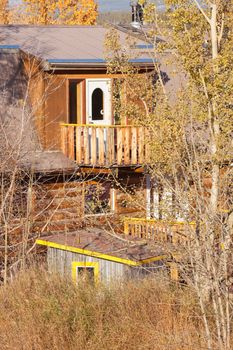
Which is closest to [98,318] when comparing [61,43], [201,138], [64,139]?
[201,138]

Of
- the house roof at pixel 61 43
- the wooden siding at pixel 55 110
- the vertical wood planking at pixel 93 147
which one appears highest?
the house roof at pixel 61 43

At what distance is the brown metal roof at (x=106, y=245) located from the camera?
49.2 ft

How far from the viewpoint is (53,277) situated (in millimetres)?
11984

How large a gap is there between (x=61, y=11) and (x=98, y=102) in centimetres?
2818

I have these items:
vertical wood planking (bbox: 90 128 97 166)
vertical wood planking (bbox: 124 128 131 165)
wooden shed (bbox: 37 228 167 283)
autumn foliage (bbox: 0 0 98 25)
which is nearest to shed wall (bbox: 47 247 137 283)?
wooden shed (bbox: 37 228 167 283)

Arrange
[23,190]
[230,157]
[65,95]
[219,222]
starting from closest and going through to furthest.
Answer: [219,222]
[230,157]
[23,190]
[65,95]

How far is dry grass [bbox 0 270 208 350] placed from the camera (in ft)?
32.1

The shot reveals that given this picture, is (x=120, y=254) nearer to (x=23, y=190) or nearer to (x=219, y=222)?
(x=23, y=190)

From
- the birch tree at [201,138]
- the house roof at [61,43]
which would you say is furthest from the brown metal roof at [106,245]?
the house roof at [61,43]

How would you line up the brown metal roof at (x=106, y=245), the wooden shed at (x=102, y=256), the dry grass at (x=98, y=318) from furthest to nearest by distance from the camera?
the brown metal roof at (x=106, y=245)
the wooden shed at (x=102, y=256)
the dry grass at (x=98, y=318)

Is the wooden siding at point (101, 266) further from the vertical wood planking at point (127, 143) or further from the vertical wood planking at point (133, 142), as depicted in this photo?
the vertical wood planking at point (133, 142)

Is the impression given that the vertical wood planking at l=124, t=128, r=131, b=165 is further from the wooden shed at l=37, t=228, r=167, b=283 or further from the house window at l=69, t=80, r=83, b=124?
the wooden shed at l=37, t=228, r=167, b=283

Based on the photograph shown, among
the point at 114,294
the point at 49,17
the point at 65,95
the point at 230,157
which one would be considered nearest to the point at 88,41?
the point at 65,95

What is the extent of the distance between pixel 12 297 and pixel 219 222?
3.65 m
